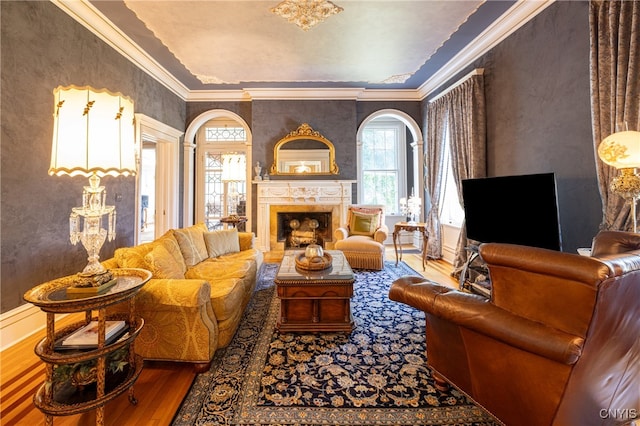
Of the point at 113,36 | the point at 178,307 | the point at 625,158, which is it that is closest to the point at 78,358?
the point at 178,307

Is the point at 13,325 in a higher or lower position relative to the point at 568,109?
lower

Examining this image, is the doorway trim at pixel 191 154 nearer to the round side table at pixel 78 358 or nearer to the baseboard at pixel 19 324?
the baseboard at pixel 19 324

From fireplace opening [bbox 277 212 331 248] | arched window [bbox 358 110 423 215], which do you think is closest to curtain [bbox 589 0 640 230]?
fireplace opening [bbox 277 212 331 248]

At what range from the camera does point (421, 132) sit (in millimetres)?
5477

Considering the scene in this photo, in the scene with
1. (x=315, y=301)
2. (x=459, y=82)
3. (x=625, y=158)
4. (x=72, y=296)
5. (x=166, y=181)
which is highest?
(x=459, y=82)

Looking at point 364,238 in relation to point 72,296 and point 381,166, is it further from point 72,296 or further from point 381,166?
point 72,296

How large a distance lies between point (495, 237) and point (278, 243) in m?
3.77

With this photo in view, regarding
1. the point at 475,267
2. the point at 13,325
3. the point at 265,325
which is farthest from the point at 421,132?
the point at 13,325

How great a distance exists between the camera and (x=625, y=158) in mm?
1600

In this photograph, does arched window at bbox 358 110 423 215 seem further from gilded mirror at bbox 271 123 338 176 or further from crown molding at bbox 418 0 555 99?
crown molding at bbox 418 0 555 99

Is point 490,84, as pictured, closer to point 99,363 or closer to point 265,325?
point 265,325

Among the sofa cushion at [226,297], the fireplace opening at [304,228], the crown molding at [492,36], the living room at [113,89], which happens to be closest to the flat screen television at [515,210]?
the living room at [113,89]

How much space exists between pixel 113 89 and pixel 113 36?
63 cm

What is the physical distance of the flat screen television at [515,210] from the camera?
2326 millimetres
